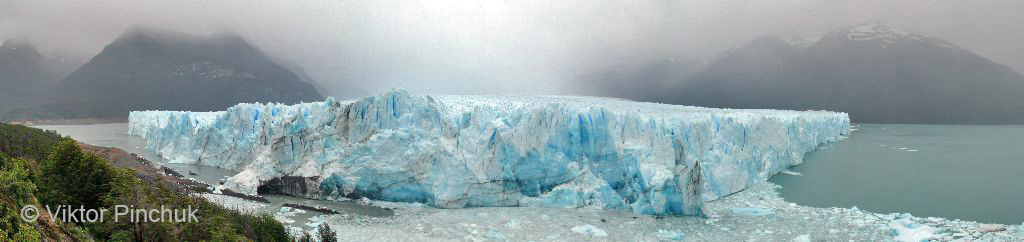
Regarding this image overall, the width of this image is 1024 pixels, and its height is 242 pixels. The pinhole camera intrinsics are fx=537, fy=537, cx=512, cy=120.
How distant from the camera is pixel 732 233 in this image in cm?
1402

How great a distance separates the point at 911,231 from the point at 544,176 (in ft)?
33.5

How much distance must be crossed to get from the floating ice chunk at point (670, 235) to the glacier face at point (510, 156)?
2.13 metres

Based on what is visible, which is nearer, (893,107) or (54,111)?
(54,111)

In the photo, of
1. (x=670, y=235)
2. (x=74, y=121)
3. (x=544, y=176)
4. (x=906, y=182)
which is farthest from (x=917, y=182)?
(x=74, y=121)

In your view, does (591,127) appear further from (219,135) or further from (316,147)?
(219,135)

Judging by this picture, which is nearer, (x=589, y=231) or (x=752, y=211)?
(x=589, y=231)

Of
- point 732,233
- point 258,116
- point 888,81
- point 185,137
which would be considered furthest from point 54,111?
point 888,81

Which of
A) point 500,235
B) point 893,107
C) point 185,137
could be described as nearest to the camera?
point 500,235

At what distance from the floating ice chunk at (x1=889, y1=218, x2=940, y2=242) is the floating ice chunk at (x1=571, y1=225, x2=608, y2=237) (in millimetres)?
7348

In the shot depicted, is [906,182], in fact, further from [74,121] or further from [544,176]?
[74,121]

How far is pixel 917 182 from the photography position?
22922mm

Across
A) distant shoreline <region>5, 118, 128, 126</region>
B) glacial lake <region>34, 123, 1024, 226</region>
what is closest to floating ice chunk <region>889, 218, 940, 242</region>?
glacial lake <region>34, 123, 1024, 226</region>

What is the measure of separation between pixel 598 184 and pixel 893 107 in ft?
323

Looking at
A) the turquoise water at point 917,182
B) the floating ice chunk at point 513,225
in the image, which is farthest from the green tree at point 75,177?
the turquoise water at point 917,182
